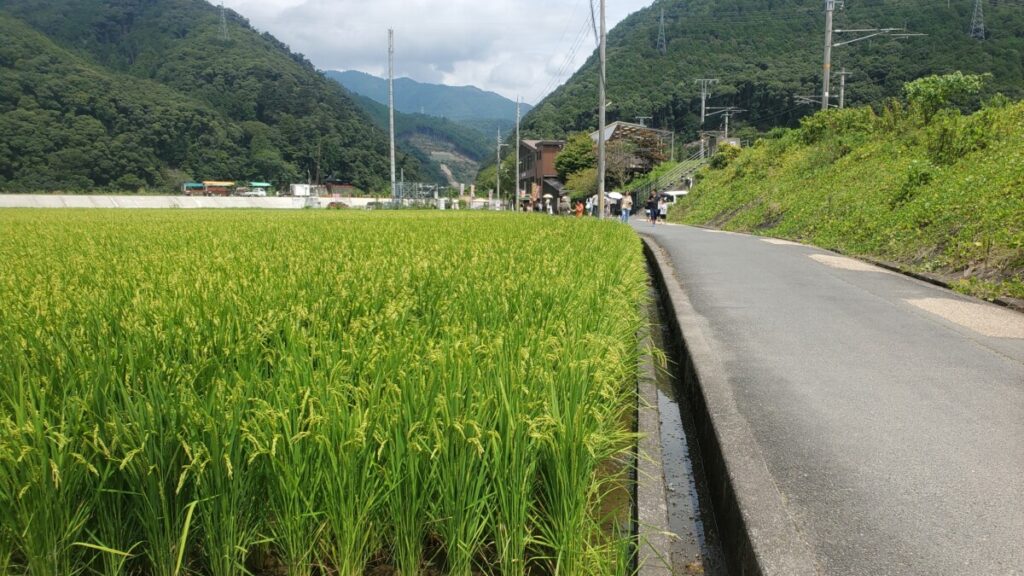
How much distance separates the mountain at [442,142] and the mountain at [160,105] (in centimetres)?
5262

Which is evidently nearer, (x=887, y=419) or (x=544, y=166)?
(x=887, y=419)

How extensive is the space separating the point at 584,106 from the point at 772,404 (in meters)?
73.3

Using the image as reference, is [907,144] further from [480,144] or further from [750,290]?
[480,144]

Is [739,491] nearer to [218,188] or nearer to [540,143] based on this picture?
[218,188]

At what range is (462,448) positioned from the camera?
187cm

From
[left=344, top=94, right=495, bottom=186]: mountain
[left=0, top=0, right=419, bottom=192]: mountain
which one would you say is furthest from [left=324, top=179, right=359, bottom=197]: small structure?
[left=344, top=94, right=495, bottom=186]: mountain

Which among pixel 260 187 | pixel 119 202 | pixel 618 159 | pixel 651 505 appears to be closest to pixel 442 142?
pixel 260 187

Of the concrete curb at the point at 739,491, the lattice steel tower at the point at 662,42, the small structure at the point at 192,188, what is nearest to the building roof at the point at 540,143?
the lattice steel tower at the point at 662,42

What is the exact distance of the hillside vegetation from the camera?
8.33m

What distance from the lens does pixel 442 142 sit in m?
172

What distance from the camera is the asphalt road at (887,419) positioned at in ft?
7.22

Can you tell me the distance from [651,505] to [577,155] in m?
56.8

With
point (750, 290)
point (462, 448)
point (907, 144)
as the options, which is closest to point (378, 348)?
point (462, 448)

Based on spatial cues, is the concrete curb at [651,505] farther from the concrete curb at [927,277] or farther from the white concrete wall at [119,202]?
the white concrete wall at [119,202]
